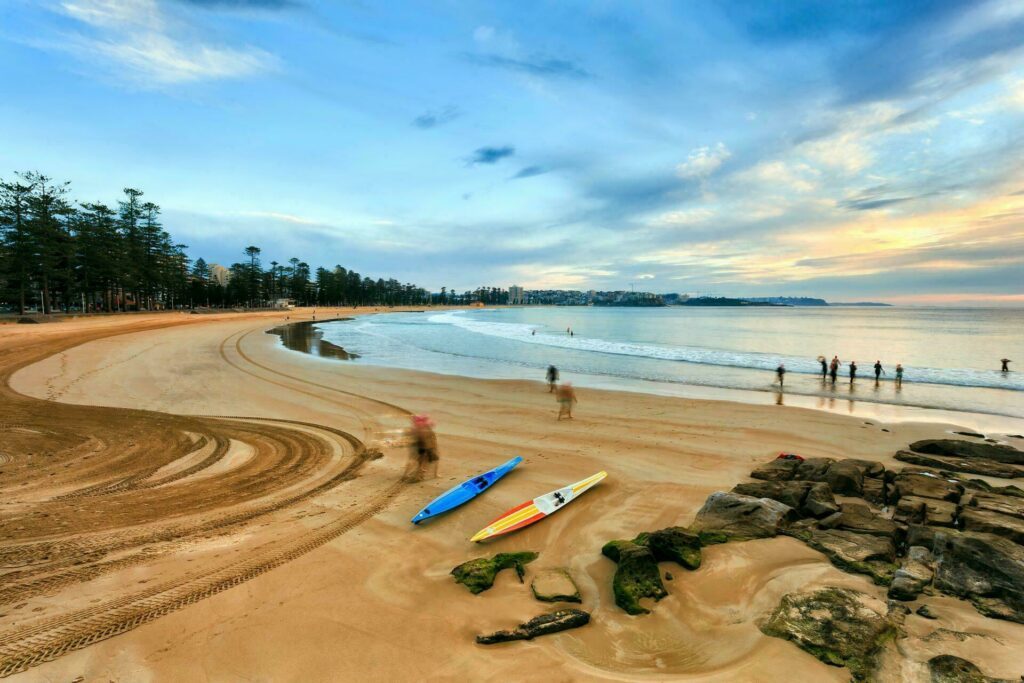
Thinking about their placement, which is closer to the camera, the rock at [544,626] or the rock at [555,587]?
the rock at [544,626]

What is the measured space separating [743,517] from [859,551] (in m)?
1.51

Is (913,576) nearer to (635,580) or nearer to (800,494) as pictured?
(800,494)

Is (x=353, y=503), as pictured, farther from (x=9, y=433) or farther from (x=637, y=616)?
(x=9, y=433)

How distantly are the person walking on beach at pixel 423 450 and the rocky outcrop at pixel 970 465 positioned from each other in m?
12.1

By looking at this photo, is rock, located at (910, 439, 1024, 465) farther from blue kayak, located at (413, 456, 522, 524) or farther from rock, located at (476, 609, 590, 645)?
rock, located at (476, 609, 590, 645)

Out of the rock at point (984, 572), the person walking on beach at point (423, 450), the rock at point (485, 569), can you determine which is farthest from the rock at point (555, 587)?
the rock at point (984, 572)

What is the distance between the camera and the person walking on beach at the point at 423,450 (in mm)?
9743

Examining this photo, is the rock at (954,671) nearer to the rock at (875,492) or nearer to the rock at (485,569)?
the rock at (485,569)

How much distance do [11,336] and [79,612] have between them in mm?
38058

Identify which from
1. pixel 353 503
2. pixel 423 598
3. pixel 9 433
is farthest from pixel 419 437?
pixel 9 433

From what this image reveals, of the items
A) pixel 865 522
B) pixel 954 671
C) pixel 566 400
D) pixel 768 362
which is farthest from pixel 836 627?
pixel 768 362

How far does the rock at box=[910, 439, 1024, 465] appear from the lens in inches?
439

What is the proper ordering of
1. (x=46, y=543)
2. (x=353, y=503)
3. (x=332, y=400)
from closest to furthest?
(x=46, y=543), (x=353, y=503), (x=332, y=400)

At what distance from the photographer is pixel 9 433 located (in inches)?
455
